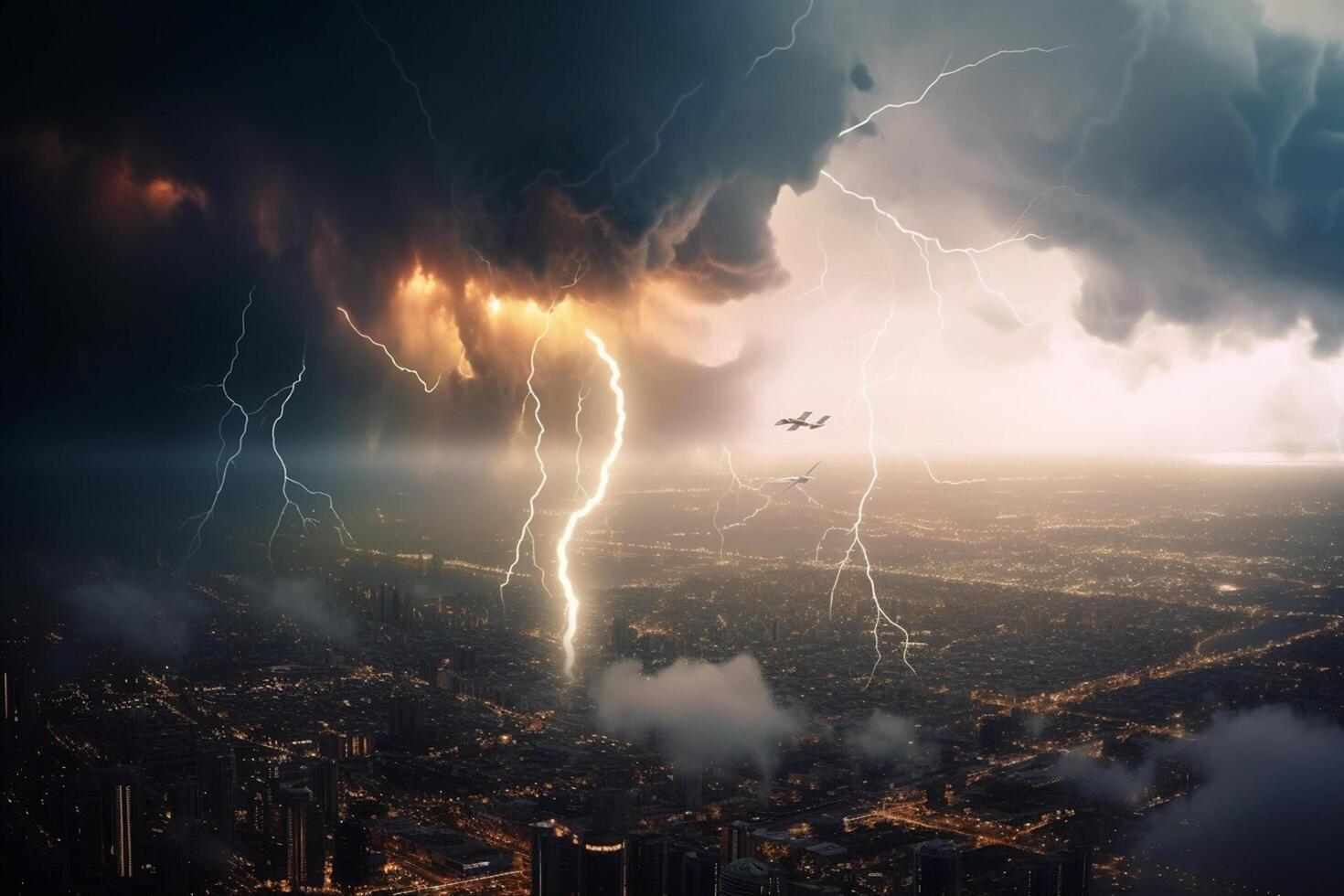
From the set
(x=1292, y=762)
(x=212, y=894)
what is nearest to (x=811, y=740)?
(x=1292, y=762)

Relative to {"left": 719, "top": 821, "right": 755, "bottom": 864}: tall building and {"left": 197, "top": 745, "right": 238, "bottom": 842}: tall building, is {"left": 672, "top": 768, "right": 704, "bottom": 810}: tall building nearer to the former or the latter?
{"left": 719, "top": 821, "right": 755, "bottom": 864}: tall building

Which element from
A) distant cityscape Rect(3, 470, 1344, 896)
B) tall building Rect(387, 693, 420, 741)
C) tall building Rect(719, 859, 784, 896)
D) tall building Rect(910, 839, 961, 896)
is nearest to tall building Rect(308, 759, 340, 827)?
distant cityscape Rect(3, 470, 1344, 896)

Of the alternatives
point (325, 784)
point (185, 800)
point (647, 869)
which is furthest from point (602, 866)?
point (185, 800)

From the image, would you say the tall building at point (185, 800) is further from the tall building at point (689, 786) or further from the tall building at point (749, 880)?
the tall building at point (749, 880)

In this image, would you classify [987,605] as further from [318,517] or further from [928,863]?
[318,517]

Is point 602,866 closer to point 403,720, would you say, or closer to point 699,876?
point 699,876
